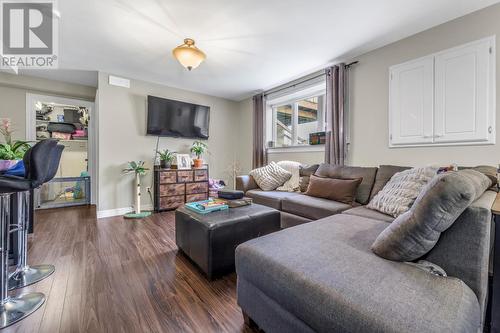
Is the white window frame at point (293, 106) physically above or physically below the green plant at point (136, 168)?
above

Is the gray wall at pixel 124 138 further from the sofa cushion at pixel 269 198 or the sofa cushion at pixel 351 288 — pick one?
the sofa cushion at pixel 351 288

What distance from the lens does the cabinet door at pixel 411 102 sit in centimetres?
229

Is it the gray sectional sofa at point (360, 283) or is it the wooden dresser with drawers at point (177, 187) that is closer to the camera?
the gray sectional sofa at point (360, 283)

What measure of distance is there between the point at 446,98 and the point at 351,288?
2439mm

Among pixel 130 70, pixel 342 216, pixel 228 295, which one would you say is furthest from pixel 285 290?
pixel 130 70

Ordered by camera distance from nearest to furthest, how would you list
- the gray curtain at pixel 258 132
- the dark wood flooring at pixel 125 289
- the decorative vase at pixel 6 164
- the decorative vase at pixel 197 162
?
the dark wood flooring at pixel 125 289, the decorative vase at pixel 6 164, the decorative vase at pixel 197 162, the gray curtain at pixel 258 132

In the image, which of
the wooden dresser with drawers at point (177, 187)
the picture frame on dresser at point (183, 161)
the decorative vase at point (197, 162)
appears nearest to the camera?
the wooden dresser with drawers at point (177, 187)

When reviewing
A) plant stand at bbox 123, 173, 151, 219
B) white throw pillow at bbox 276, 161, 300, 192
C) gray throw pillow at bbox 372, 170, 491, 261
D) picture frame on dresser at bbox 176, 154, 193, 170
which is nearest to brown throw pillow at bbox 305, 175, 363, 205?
white throw pillow at bbox 276, 161, 300, 192

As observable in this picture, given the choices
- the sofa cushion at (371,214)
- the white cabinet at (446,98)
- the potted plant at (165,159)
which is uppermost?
the white cabinet at (446,98)

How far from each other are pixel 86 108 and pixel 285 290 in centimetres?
537

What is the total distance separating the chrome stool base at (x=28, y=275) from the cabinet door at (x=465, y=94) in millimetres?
3875

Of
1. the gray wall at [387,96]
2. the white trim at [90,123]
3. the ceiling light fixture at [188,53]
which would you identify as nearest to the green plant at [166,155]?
the white trim at [90,123]

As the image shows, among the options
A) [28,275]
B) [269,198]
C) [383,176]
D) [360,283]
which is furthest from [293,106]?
[28,275]

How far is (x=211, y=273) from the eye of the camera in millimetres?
1624
